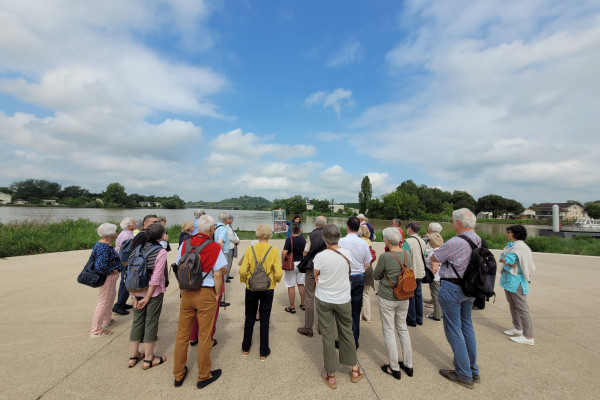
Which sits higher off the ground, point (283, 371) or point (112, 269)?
point (112, 269)

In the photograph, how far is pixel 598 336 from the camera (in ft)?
12.4

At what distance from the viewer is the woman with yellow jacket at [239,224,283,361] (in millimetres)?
2949

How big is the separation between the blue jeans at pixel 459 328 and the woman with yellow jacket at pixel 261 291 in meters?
2.00

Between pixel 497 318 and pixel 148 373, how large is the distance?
5.83 meters

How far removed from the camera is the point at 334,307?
8.57 feet

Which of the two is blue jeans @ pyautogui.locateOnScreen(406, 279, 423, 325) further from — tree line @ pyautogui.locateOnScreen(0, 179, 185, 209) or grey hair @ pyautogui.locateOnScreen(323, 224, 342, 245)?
tree line @ pyautogui.locateOnScreen(0, 179, 185, 209)

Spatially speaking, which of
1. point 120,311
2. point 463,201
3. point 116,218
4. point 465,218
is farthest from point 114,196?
point 463,201

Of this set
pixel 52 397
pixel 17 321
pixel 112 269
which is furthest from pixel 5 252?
pixel 52 397

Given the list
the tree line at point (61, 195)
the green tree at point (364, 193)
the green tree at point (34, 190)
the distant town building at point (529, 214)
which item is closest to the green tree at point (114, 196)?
the tree line at point (61, 195)

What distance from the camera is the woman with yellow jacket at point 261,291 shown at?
2.95 m

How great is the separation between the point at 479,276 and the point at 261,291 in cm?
249

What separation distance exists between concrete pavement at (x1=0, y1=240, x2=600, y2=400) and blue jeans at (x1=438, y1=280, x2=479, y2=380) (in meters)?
0.22

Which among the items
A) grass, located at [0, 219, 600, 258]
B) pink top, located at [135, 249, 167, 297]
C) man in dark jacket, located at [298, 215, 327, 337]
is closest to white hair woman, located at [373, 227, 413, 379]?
man in dark jacket, located at [298, 215, 327, 337]

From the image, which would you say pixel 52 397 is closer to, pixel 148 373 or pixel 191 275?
pixel 148 373
